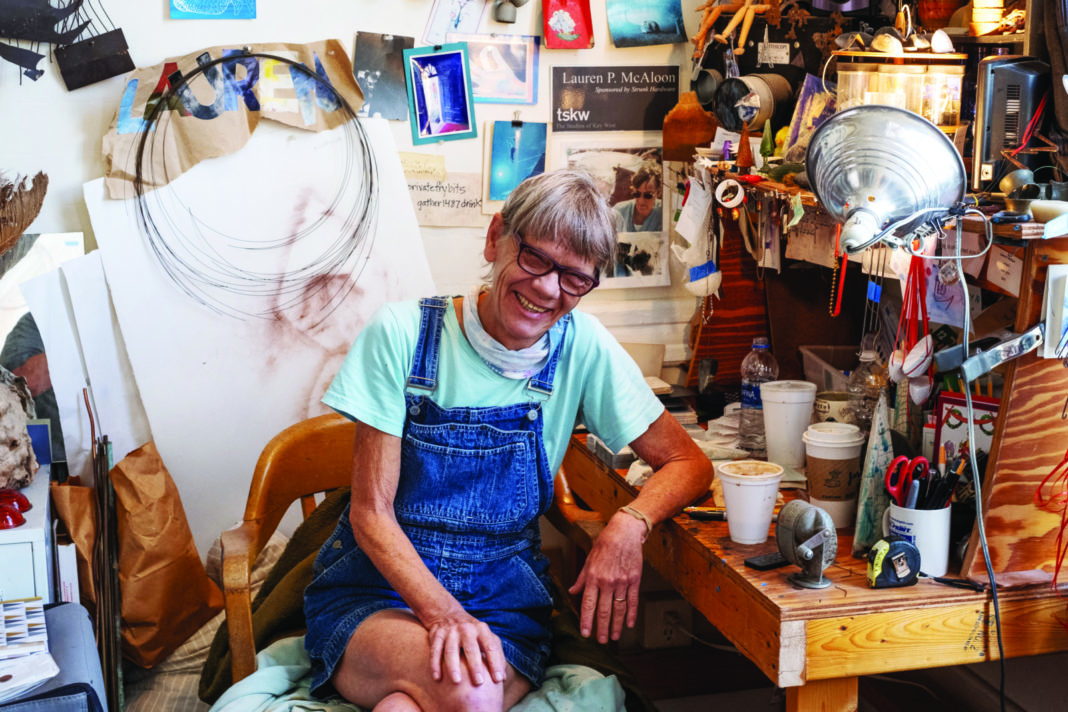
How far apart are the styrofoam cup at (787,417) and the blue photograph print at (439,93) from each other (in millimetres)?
1111

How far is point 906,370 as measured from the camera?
1.74 meters

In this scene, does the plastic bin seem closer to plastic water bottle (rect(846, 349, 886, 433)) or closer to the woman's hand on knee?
plastic water bottle (rect(846, 349, 886, 433))

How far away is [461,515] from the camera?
1.83m

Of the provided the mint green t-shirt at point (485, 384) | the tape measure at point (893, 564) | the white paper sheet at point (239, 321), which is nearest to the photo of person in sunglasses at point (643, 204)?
the white paper sheet at point (239, 321)

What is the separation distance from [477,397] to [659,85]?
1.38 m

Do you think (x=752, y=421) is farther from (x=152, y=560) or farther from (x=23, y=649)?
(x=23, y=649)

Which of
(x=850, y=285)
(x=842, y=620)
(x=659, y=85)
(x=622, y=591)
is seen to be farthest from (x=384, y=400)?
(x=659, y=85)

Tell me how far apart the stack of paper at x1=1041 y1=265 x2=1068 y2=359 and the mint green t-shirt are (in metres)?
0.70

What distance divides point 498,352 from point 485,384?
63 millimetres

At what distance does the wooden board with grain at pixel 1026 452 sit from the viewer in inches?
58.7

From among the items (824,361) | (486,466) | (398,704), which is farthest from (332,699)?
(824,361)

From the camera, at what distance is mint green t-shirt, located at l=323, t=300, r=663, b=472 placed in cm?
178

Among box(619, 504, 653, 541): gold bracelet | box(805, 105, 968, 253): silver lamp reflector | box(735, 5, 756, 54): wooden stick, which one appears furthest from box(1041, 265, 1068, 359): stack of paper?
box(735, 5, 756, 54): wooden stick

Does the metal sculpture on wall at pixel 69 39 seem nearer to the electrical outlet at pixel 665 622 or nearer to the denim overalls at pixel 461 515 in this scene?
the denim overalls at pixel 461 515
